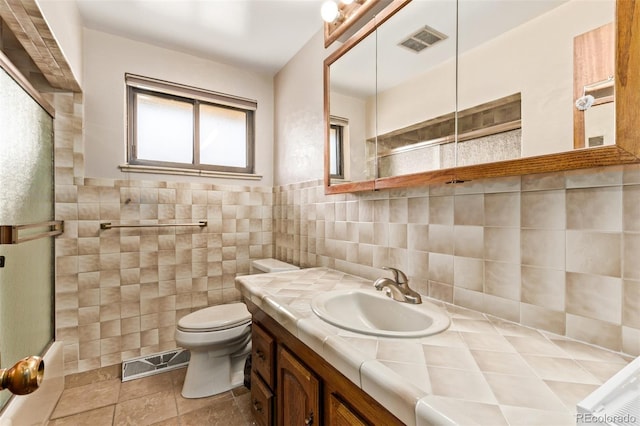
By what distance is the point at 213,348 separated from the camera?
1.76 meters

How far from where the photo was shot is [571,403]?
0.51 meters

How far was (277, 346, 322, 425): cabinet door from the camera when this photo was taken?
34.4 inches

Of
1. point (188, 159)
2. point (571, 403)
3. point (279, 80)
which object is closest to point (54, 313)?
point (188, 159)

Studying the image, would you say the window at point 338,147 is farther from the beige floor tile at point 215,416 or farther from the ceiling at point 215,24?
the beige floor tile at point 215,416

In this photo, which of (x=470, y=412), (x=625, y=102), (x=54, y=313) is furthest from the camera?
(x=54, y=313)

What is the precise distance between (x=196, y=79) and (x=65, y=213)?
4.40 feet

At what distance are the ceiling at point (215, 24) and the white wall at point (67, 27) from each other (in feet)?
0.49

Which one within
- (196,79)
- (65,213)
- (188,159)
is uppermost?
(196,79)

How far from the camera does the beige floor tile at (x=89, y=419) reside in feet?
5.00

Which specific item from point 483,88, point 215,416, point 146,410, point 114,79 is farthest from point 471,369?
point 114,79

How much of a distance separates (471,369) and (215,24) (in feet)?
7.55

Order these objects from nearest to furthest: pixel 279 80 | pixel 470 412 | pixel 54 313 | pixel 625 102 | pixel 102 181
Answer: pixel 470 412, pixel 625 102, pixel 54 313, pixel 102 181, pixel 279 80

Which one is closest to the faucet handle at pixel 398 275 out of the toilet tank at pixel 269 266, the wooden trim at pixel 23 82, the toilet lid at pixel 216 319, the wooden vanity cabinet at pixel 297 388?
the wooden vanity cabinet at pixel 297 388

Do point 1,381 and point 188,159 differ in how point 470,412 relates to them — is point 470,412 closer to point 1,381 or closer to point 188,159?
point 1,381
